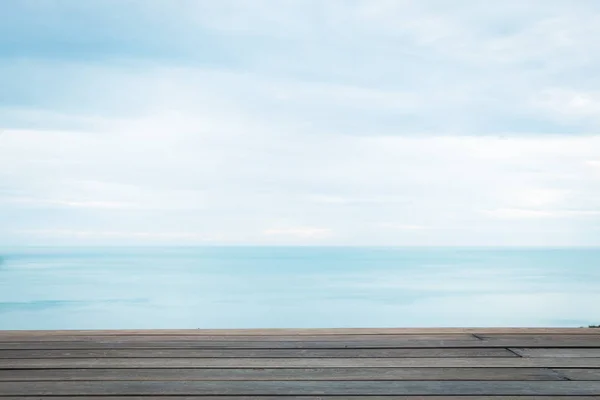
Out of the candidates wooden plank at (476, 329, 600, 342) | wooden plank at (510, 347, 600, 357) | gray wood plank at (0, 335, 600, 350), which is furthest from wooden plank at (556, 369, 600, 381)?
wooden plank at (476, 329, 600, 342)

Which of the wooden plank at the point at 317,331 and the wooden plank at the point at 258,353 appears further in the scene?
the wooden plank at the point at 317,331

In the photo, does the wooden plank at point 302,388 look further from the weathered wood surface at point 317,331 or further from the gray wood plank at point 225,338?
the weathered wood surface at point 317,331

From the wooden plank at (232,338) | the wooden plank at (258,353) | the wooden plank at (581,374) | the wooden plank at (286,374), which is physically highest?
the wooden plank at (232,338)

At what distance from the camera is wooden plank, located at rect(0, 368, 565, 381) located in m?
1.86

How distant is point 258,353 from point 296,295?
4554 centimetres

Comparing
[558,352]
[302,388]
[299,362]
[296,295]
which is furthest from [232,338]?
[296,295]

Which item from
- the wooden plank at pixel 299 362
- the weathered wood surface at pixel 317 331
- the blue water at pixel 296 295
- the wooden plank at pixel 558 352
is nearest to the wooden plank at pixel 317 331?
the weathered wood surface at pixel 317 331

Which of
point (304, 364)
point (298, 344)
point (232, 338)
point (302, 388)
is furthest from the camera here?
point (232, 338)

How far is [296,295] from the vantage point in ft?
155

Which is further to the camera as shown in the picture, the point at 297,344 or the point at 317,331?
the point at 317,331

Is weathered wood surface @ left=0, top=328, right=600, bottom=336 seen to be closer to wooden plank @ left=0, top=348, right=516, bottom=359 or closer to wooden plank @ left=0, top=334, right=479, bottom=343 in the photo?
wooden plank @ left=0, top=334, right=479, bottom=343

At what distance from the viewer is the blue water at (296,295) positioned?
31.7 m

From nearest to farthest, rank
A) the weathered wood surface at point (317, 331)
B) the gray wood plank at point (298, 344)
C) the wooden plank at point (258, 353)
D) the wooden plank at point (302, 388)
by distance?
the wooden plank at point (302, 388), the wooden plank at point (258, 353), the gray wood plank at point (298, 344), the weathered wood surface at point (317, 331)

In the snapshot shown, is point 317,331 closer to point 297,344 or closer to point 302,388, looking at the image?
point 297,344
